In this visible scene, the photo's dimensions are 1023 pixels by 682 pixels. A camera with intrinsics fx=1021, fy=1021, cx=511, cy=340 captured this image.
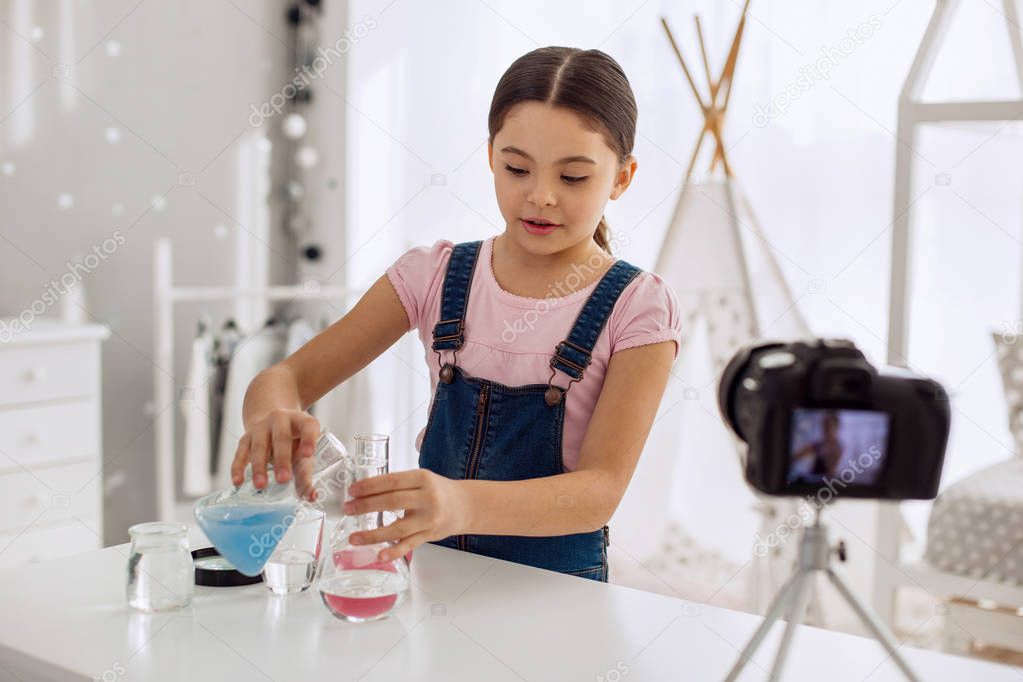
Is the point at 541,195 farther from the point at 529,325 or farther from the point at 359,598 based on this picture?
the point at 359,598

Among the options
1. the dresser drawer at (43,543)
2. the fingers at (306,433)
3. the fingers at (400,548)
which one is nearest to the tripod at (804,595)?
the fingers at (400,548)

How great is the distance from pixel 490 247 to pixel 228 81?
81.6 inches

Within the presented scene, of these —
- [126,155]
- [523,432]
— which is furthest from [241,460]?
[126,155]

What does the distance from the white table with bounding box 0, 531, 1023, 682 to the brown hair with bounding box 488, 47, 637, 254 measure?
1.72 ft

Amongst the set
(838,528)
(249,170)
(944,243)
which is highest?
(249,170)

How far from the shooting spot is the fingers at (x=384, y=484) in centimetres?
82

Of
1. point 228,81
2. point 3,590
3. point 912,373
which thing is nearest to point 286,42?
point 228,81

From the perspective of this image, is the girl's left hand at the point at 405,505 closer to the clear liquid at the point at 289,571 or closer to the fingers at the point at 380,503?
the fingers at the point at 380,503

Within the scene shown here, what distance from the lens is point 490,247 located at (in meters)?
1.32

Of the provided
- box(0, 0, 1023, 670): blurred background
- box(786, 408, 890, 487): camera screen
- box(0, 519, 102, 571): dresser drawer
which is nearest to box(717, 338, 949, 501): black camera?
box(786, 408, 890, 487): camera screen

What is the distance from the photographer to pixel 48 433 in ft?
7.68

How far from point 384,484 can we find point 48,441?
5.89 ft

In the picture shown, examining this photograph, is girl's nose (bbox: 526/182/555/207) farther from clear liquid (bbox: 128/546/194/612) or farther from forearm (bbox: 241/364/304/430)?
clear liquid (bbox: 128/546/194/612)

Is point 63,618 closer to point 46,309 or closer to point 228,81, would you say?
point 46,309
